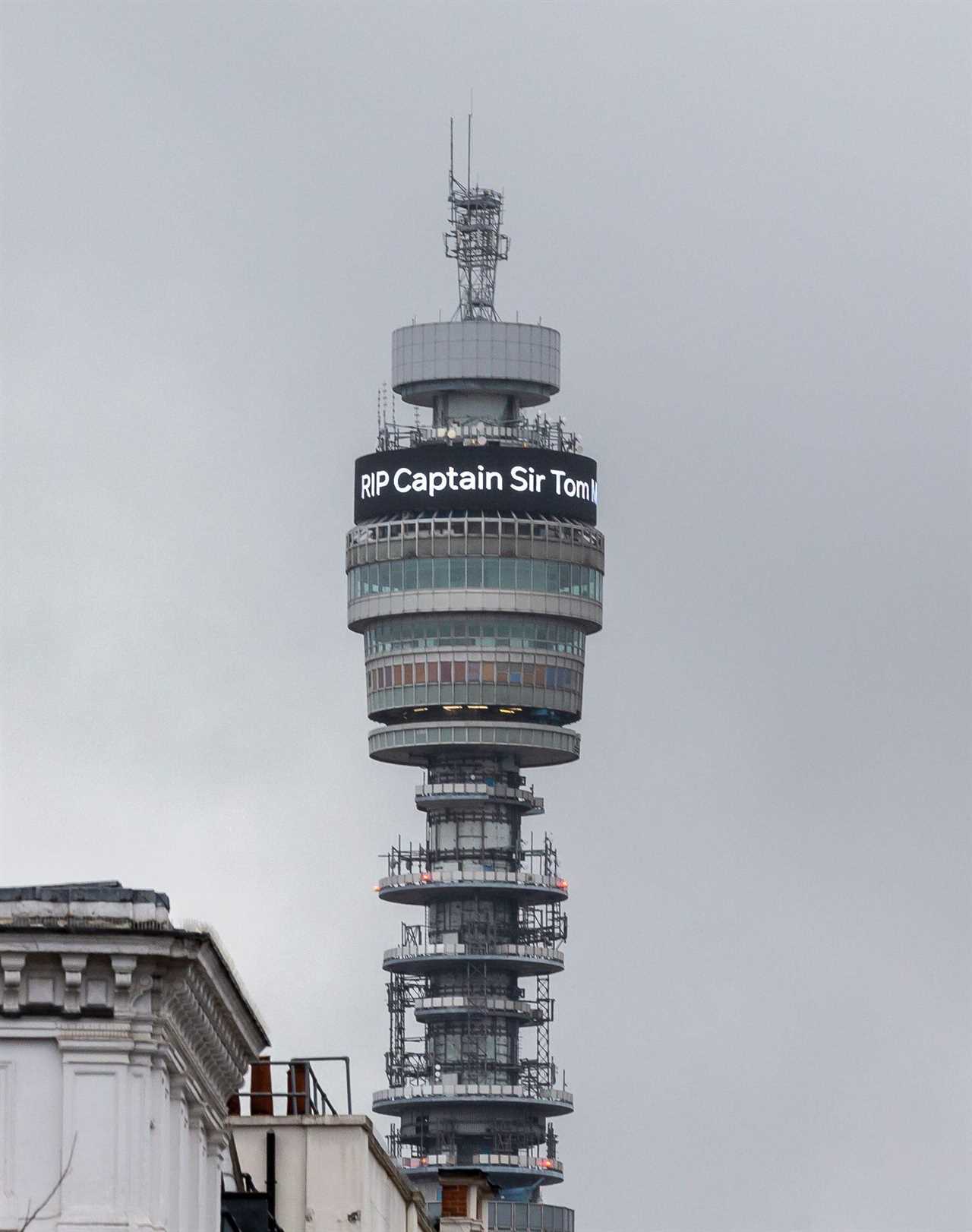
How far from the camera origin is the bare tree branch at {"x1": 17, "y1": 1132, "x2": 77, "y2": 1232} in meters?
40.8

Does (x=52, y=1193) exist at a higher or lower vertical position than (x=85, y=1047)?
lower

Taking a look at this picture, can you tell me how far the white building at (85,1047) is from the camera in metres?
41.2

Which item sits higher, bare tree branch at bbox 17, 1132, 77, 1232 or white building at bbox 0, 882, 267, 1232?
white building at bbox 0, 882, 267, 1232

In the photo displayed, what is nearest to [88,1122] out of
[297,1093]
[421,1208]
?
[297,1093]

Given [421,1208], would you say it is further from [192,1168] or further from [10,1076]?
[10,1076]

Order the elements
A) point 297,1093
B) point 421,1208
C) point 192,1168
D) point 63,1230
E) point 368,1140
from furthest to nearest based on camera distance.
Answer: point 421,1208, point 368,1140, point 297,1093, point 192,1168, point 63,1230

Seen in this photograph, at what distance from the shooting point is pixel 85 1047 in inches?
1635

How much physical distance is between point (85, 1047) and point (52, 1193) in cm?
148

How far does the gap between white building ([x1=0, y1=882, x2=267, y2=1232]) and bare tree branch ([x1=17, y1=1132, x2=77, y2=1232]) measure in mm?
17

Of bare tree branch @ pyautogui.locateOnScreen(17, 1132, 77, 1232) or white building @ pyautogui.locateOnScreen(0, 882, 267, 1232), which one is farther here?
white building @ pyautogui.locateOnScreen(0, 882, 267, 1232)

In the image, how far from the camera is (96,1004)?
41.7m

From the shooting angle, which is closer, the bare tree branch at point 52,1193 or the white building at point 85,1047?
the bare tree branch at point 52,1193

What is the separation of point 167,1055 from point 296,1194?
81.3 ft

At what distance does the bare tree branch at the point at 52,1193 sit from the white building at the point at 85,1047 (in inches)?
0.7
